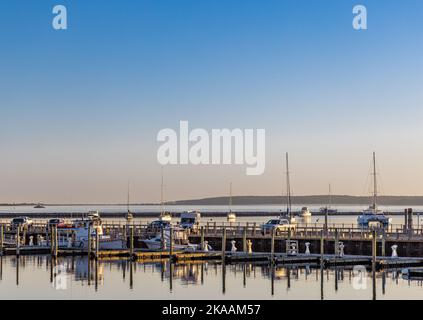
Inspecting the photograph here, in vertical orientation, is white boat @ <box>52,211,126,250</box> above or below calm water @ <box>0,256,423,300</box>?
above

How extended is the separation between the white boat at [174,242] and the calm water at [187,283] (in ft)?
29.0

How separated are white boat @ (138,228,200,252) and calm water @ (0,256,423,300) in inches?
348

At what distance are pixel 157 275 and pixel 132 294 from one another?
8305 millimetres

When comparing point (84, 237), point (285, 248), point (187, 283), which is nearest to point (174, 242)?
point (84, 237)

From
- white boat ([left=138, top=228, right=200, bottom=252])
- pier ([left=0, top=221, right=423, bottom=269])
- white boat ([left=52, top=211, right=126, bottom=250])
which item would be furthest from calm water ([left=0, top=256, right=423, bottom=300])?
white boat ([left=52, top=211, right=126, bottom=250])

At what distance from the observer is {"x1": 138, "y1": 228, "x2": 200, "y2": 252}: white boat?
77.5 metres

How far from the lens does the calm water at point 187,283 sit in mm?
51844

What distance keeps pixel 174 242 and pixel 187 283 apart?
2304 cm

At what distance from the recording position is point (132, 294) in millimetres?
52812

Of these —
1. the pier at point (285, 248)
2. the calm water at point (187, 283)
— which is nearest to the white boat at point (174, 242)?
the pier at point (285, 248)

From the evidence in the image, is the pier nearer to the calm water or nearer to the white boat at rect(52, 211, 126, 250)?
the white boat at rect(52, 211, 126, 250)

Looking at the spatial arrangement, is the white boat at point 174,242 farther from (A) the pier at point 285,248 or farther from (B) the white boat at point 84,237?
(B) the white boat at point 84,237
